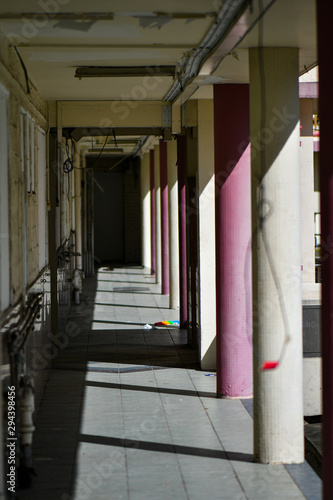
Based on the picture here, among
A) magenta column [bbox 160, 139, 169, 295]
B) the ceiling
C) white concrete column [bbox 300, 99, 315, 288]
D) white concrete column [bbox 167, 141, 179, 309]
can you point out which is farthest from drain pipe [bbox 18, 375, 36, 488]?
magenta column [bbox 160, 139, 169, 295]

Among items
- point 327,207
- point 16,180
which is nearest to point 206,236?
point 16,180

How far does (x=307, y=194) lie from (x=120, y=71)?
2.63 meters

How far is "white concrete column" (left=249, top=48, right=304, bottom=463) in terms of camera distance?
5.27 metres

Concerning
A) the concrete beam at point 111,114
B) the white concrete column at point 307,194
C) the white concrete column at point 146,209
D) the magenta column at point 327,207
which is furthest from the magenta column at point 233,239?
the white concrete column at point 146,209

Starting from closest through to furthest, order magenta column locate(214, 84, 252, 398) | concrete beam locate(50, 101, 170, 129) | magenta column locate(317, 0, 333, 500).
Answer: magenta column locate(317, 0, 333, 500), magenta column locate(214, 84, 252, 398), concrete beam locate(50, 101, 170, 129)

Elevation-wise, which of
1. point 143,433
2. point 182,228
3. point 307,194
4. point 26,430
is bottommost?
point 143,433

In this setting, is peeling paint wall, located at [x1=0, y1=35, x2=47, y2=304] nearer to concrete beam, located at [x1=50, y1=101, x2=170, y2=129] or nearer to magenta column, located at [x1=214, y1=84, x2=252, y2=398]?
magenta column, located at [x1=214, y1=84, x2=252, y2=398]

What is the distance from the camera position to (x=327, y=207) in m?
3.93

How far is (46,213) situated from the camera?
30.1 ft

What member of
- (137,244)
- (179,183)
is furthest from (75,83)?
(137,244)

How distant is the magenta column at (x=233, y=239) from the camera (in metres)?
6.97

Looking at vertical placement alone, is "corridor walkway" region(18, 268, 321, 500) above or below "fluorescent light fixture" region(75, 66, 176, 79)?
below

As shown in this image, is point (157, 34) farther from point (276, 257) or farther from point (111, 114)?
point (111, 114)

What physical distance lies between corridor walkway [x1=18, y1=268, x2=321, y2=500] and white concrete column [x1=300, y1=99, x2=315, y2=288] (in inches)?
66.0
